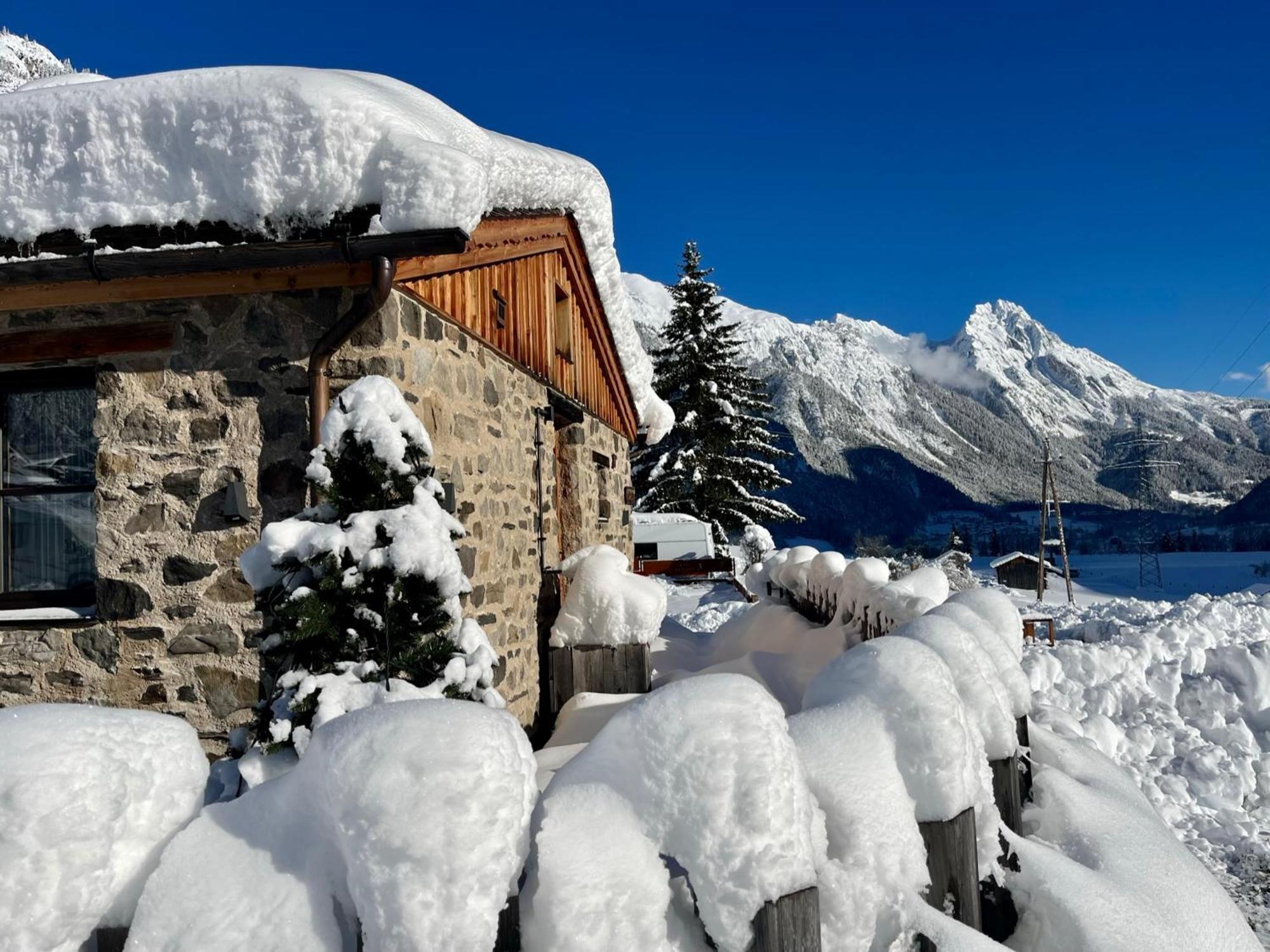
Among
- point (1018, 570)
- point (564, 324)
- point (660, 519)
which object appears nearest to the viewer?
point (564, 324)

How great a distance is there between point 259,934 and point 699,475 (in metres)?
25.9

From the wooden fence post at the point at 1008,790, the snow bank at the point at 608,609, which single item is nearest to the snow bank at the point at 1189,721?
the wooden fence post at the point at 1008,790

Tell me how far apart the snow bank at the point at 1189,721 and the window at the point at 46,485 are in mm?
5648

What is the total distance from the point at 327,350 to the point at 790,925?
3.55 meters

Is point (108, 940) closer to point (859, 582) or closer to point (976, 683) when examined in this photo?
point (976, 683)

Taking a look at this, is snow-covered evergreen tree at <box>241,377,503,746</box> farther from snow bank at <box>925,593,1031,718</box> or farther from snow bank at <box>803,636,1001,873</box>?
snow bank at <box>925,593,1031,718</box>

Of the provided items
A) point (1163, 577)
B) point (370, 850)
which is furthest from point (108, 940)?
point (1163, 577)

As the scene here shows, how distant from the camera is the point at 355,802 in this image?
1.43 m

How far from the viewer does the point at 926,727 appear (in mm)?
2012

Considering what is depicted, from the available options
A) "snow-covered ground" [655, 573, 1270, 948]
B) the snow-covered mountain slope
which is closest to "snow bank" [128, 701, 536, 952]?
"snow-covered ground" [655, 573, 1270, 948]

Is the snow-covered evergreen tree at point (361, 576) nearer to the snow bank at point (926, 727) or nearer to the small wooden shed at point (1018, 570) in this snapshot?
the snow bank at point (926, 727)

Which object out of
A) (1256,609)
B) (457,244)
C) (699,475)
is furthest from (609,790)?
(699,475)

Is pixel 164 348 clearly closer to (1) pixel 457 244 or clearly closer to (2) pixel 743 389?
(1) pixel 457 244

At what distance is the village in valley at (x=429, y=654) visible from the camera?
4.89 ft
